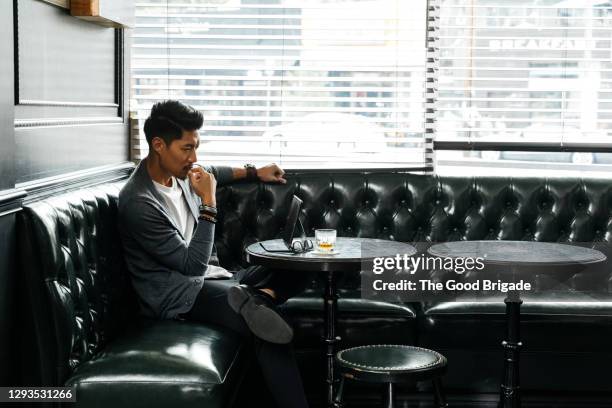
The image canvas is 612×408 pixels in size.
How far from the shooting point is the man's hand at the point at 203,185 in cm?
309

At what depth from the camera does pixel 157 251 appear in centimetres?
296

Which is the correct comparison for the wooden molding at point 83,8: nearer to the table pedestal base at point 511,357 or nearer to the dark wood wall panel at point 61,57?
the dark wood wall panel at point 61,57

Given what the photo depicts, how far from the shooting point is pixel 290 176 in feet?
13.2

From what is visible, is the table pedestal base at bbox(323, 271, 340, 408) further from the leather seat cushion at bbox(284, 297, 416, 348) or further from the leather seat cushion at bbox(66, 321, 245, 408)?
the leather seat cushion at bbox(66, 321, 245, 408)

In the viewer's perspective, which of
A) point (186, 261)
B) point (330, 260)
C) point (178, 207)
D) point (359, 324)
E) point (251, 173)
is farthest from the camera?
point (251, 173)

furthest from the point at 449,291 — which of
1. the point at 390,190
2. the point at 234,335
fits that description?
the point at 234,335

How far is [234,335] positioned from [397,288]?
1.06 metres

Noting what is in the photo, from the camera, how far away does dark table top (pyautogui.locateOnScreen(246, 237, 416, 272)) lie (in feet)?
9.46

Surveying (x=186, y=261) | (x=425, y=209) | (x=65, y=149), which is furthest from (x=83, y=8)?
(x=425, y=209)

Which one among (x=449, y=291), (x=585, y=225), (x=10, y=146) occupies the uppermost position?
(x=10, y=146)

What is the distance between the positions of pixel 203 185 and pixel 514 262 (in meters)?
1.15

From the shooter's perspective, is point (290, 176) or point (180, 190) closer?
point (180, 190)

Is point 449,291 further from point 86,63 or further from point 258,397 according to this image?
point 86,63

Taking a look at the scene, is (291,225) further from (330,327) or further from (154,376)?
(154,376)
